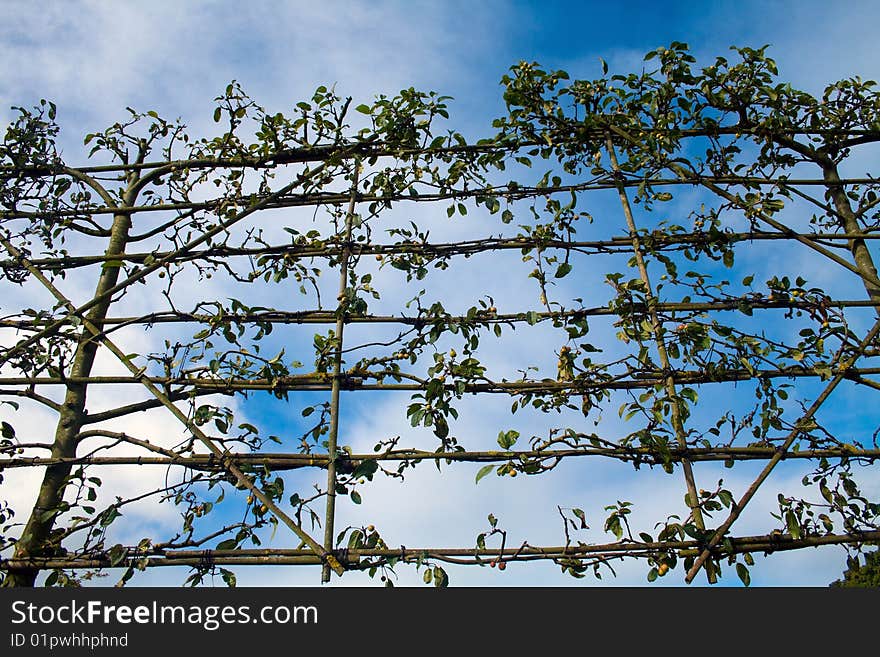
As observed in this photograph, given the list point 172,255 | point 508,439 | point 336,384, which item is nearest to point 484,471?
point 508,439

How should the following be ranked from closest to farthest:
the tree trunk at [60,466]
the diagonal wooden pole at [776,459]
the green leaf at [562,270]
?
the diagonal wooden pole at [776,459], the tree trunk at [60,466], the green leaf at [562,270]

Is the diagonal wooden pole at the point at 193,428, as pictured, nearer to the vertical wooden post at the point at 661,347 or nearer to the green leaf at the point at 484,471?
the green leaf at the point at 484,471

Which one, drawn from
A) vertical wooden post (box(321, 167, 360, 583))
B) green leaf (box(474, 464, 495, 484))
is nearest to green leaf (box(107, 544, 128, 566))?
vertical wooden post (box(321, 167, 360, 583))

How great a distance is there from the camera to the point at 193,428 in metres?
2.41

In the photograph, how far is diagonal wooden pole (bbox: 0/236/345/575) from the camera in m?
2.20

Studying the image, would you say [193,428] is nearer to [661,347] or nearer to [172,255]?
[172,255]

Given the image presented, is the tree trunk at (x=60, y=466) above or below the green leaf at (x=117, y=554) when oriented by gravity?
above

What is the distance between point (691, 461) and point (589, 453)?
1.12 ft

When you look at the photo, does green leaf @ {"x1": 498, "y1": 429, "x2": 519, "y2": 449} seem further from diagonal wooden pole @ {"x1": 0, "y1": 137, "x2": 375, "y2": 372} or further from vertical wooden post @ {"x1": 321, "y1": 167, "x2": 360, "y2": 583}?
diagonal wooden pole @ {"x1": 0, "y1": 137, "x2": 375, "y2": 372}

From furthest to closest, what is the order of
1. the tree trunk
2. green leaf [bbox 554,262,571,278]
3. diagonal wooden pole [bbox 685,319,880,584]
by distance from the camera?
green leaf [bbox 554,262,571,278] < the tree trunk < diagonal wooden pole [bbox 685,319,880,584]

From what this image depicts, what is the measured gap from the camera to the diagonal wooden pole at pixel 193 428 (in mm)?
2201

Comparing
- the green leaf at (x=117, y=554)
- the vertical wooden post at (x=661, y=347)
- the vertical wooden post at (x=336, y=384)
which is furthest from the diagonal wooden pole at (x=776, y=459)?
the green leaf at (x=117, y=554)
